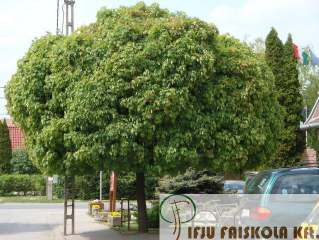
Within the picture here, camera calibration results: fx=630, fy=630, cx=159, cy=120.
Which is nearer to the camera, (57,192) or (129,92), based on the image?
(129,92)

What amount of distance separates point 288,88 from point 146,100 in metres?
16.1

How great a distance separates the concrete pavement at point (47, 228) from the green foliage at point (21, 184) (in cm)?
1321

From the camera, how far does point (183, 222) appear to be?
43.2ft

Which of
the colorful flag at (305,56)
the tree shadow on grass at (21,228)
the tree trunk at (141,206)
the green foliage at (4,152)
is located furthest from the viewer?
the colorful flag at (305,56)

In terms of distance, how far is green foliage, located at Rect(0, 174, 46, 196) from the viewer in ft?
128

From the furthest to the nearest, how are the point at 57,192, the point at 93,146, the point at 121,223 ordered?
the point at 57,192 < the point at 121,223 < the point at 93,146

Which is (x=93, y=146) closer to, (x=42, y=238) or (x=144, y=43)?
(x=144, y=43)

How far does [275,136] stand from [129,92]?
3.94 metres

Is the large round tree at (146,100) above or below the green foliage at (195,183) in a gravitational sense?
above

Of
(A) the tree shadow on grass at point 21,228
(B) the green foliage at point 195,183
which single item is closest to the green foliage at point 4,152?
(A) the tree shadow on grass at point 21,228

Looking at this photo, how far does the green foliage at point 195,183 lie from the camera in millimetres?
19734

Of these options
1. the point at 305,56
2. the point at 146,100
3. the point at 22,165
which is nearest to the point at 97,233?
the point at 146,100

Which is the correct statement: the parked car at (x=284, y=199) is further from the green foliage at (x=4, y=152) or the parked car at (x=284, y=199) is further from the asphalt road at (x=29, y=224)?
the green foliage at (x=4, y=152)

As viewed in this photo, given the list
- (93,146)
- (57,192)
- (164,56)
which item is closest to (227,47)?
(164,56)
